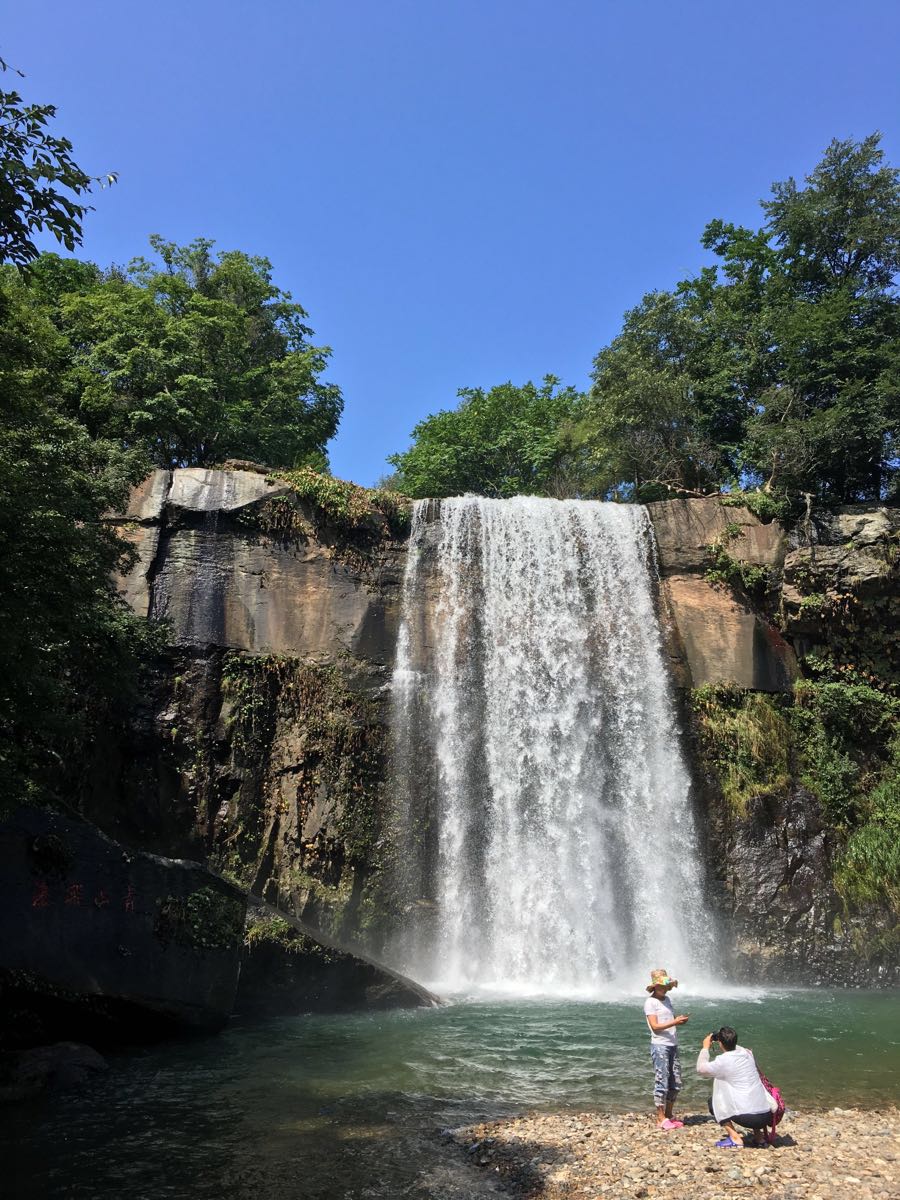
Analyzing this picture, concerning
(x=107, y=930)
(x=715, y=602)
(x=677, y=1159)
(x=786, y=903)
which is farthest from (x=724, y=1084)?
(x=715, y=602)

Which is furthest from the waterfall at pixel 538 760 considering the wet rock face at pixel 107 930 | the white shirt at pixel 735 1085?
the white shirt at pixel 735 1085

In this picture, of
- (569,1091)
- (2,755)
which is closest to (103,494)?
(2,755)

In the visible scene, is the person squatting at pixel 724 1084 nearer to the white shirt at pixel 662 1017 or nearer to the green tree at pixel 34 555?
the white shirt at pixel 662 1017

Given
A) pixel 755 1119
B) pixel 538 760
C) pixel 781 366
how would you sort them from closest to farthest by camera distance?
pixel 755 1119 < pixel 538 760 < pixel 781 366

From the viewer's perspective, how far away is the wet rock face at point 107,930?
8.40 metres

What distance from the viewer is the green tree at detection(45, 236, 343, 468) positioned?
20906 millimetres

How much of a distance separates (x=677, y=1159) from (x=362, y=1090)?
3029mm

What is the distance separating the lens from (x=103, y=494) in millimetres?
11758

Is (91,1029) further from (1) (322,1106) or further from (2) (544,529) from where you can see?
(2) (544,529)

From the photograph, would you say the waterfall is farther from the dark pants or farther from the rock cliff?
the dark pants

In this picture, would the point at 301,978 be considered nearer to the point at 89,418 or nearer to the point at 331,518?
the point at 331,518

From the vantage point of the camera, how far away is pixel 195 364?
2156cm

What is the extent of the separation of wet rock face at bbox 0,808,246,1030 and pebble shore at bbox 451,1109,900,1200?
455 centimetres

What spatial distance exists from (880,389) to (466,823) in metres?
15.1
